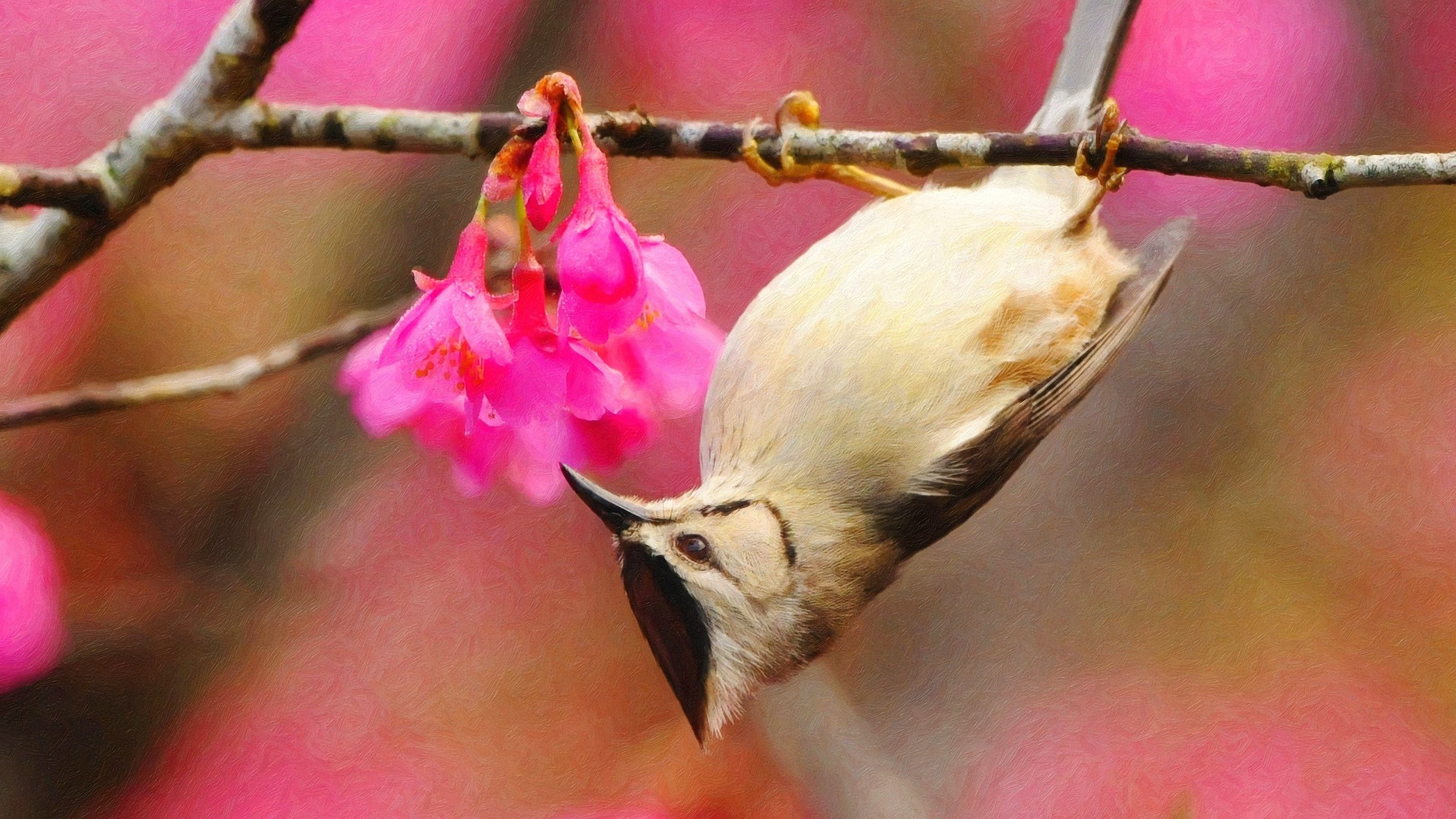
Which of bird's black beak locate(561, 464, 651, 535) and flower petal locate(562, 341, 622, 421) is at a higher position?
flower petal locate(562, 341, 622, 421)

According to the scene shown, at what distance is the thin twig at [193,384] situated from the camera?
0.50 metres

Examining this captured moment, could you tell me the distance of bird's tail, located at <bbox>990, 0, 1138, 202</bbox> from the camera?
517mm

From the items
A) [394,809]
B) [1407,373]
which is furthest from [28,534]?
[1407,373]

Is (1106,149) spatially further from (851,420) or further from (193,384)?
(193,384)

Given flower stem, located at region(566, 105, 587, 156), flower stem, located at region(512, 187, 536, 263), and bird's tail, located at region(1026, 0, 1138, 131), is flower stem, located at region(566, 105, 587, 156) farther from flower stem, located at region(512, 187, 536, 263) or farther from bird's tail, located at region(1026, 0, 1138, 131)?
bird's tail, located at region(1026, 0, 1138, 131)

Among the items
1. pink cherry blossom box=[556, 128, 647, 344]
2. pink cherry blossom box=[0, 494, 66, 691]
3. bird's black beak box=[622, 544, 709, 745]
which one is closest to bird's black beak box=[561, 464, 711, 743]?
bird's black beak box=[622, 544, 709, 745]

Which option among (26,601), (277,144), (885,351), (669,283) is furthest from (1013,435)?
(26,601)

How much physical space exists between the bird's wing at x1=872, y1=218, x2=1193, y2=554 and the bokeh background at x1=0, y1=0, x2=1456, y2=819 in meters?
0.14

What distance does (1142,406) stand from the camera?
0.61 m

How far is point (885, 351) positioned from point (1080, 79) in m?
0.21

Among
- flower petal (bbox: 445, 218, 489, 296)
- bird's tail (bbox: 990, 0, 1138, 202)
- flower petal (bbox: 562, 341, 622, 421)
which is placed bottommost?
flower petal (bbox: 562, 341, 622, 421)

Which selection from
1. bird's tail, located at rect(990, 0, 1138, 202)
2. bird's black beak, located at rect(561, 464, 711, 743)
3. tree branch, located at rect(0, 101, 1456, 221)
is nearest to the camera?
tree branch, located at rect(0, 101, 1456, 221)

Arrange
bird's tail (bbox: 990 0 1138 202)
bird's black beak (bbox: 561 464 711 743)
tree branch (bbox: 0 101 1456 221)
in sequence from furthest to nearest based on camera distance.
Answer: bird's tail (bbox: 990 0 1138 202) → bird's black beak (bbox: 561 464 711 743) → tree branch (bbox: 0 101 1456 221)

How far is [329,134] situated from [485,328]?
11 cm
